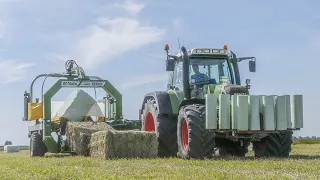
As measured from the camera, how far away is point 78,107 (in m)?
17.3

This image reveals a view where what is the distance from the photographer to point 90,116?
17.6 meters

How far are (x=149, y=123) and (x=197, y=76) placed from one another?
231cm

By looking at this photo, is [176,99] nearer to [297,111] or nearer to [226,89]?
[226,89]

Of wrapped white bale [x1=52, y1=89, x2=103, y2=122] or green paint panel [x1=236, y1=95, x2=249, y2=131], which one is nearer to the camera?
green paint panel [x1=236, y1=95, x2=249, y2=131]

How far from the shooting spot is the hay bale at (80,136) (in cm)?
1481

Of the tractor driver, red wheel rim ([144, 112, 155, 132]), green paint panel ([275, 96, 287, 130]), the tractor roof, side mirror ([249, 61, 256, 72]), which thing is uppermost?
the tractor roof

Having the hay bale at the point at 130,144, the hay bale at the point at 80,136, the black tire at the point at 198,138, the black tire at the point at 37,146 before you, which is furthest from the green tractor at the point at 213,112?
the black tire at the point at 37,146

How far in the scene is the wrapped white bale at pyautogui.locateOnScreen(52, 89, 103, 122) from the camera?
17109 millimetres

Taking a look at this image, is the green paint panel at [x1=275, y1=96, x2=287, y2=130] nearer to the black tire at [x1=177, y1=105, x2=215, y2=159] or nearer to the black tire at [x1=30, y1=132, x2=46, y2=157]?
the black tire at [x1=177, y1=105, x2=215, y2=159]

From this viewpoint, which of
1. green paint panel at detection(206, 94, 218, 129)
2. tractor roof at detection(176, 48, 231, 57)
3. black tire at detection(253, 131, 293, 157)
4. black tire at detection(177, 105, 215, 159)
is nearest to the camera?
green paint panel at detection(206, 94, 218, 129)

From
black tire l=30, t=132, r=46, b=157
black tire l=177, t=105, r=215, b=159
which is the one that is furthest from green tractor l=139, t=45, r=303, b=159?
black tire l=30, t=132, r=46, b=157

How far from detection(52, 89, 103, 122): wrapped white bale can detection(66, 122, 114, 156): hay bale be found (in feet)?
5.22

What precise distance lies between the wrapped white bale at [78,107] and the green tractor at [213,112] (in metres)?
3.13

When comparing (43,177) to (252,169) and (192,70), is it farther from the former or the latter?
(192,70)
